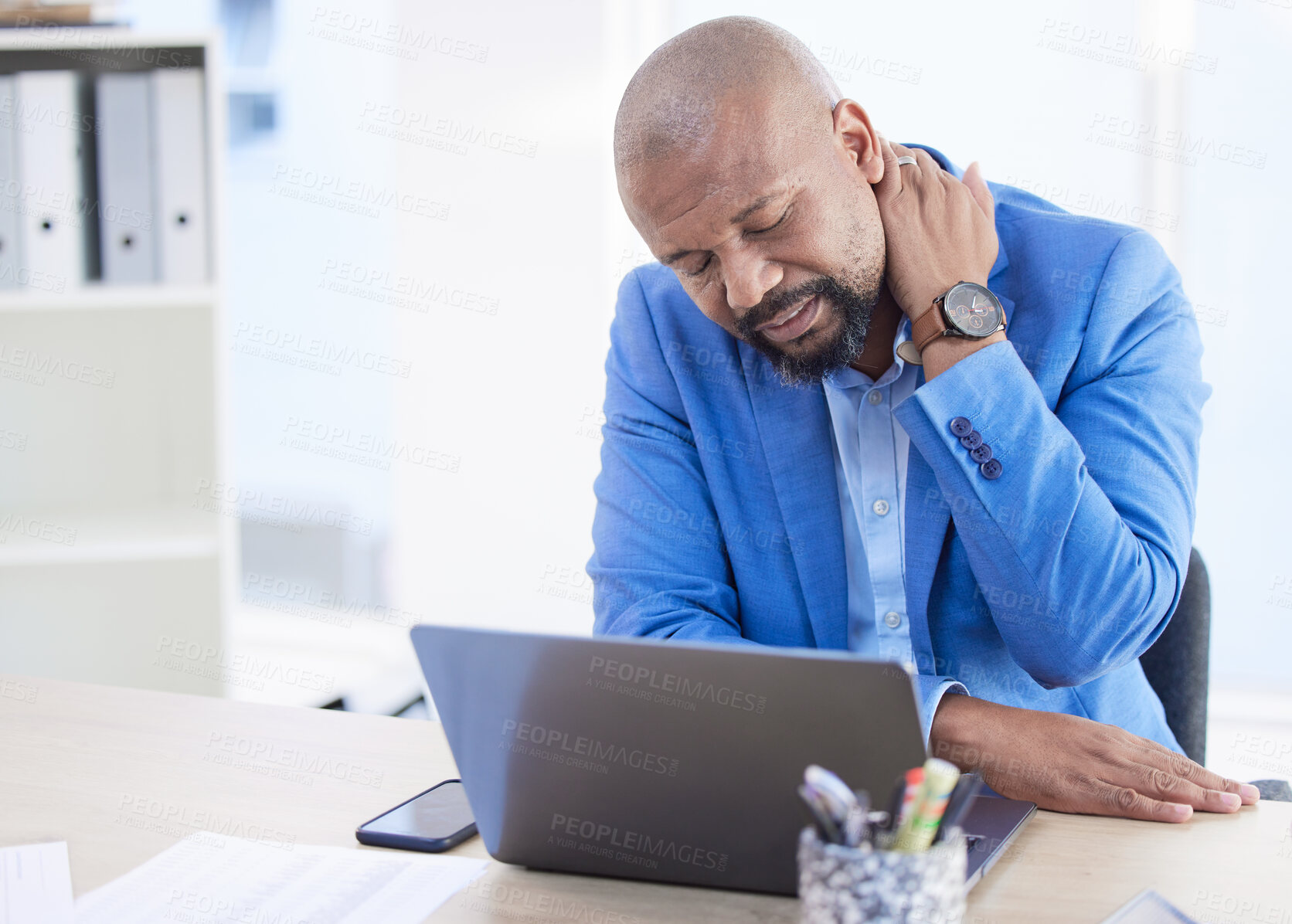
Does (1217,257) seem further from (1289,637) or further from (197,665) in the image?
(197,665)

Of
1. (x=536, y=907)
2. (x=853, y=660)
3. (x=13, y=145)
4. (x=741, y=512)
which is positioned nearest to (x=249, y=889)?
(x=536, y=907)

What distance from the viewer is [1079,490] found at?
1141 mm

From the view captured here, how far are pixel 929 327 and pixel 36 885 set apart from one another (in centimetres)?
101
